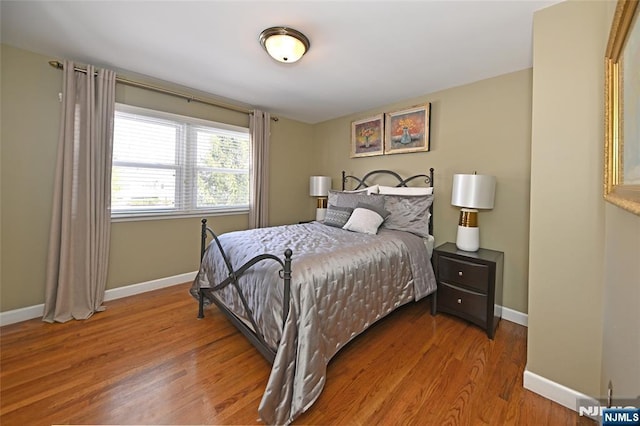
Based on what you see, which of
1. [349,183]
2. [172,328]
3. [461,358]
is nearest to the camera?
[461,358]

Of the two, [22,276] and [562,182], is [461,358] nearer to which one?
[562,182]

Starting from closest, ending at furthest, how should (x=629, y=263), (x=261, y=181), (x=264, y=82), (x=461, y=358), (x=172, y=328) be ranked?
1. (x=629, y=263)
2. (x=461, y=358)
3. (x=172, y=328)
4. (x=264, y=82)
5. (x=261, y=181)

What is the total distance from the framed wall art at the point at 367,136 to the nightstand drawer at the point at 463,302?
2.00 m

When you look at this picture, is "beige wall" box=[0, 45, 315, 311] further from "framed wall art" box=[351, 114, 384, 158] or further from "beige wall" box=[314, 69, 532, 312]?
"beige wall" box=[314, 69, 532, 312]

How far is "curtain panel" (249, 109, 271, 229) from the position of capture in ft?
12.1

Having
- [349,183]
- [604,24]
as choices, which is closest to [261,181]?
[349,183]

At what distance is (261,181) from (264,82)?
56.2 inches

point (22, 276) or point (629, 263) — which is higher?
point (629, 263)

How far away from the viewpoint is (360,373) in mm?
1714

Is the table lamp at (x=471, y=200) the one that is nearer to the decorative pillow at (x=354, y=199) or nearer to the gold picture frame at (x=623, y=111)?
the decorative pillow at (x=354, y=199)

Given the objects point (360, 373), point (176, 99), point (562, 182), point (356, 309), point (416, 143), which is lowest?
point (360, 373)

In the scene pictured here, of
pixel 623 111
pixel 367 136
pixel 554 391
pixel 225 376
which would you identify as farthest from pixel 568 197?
pixel 367 136

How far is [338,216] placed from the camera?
307cm

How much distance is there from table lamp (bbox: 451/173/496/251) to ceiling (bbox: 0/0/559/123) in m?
1.09
